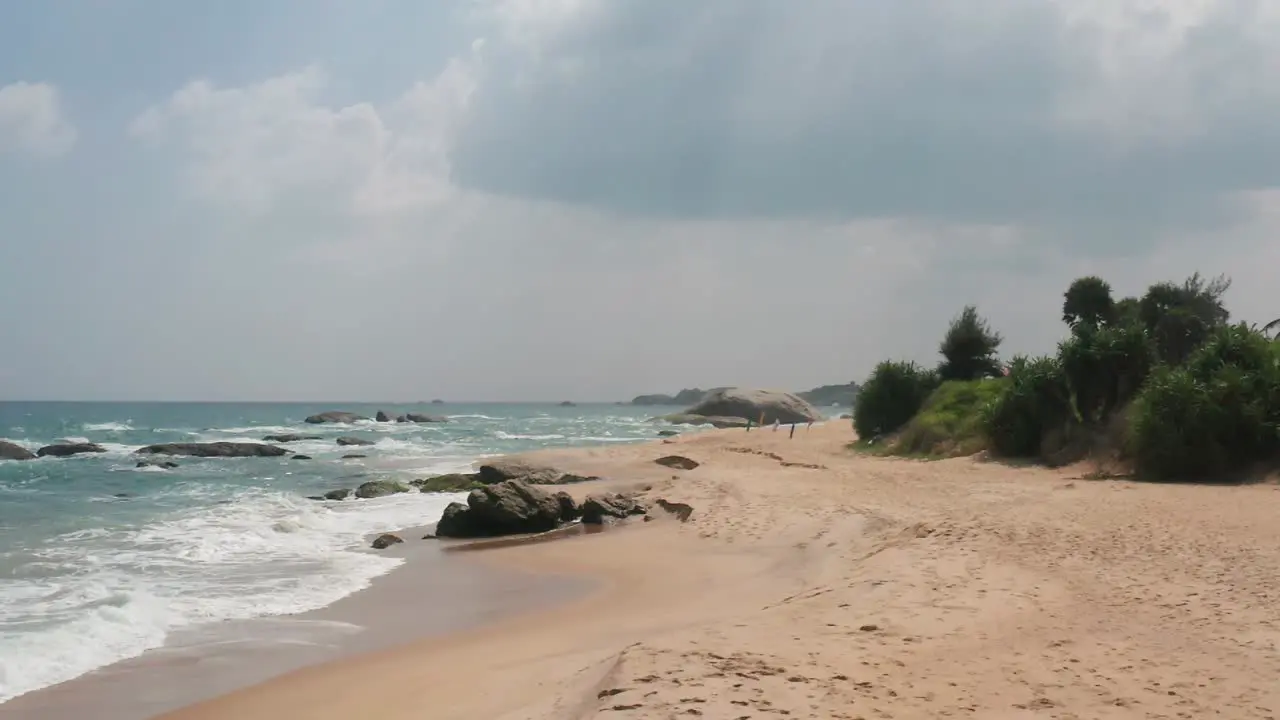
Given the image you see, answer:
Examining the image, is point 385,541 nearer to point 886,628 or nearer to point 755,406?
point 886,628

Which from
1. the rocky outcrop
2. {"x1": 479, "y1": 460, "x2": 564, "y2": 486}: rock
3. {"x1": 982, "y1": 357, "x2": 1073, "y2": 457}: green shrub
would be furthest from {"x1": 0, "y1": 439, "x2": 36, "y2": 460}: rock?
{"x1": 982, "y1": 357, "x2": 1073, "y2": 457}: green shrub

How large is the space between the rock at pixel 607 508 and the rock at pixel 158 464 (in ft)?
92.3

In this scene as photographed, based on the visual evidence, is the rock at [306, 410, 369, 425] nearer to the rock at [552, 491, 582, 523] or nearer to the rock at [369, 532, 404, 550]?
the rock at [552, 491, 582, 523]

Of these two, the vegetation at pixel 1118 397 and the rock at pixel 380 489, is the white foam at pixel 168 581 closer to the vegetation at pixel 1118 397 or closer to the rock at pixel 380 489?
the rock at pixel 380 489

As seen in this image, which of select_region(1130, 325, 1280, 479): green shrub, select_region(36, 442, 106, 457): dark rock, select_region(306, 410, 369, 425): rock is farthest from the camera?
select_region(306, 410, 369, 425): rock

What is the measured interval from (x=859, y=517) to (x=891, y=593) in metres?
6.28

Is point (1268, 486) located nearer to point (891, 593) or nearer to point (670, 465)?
point (891, 593)

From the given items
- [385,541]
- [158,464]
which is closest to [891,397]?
[385,541]

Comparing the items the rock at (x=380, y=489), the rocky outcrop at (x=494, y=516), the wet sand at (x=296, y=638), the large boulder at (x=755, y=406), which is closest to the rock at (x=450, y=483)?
the rock at (x=380, y=489)

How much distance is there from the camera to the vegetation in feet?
65.7

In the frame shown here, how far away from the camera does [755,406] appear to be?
81.4 m

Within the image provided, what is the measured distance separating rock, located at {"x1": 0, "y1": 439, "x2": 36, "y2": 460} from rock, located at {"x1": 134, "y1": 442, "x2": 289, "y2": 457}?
506cm

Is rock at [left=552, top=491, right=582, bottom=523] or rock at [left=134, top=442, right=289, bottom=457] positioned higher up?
rock at [left=552, top=491, right=582, bottom=523]

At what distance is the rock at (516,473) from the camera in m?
26.7
